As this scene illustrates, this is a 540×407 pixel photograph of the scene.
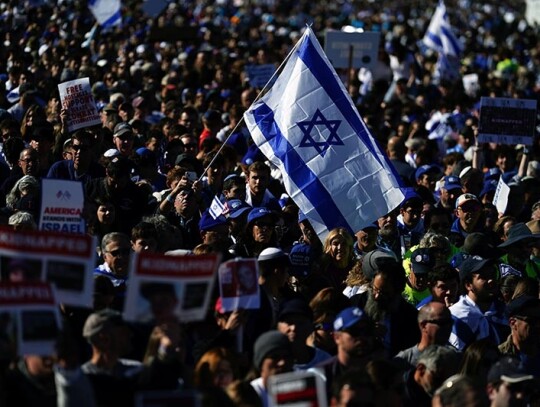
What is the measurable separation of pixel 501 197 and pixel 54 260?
23.6 feet

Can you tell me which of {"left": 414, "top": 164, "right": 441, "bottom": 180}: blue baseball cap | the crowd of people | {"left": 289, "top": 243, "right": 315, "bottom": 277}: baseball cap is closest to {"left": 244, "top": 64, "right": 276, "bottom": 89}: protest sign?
the crowd of people

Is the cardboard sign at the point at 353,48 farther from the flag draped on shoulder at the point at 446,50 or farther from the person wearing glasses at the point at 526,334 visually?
the person wearing glasses at the point at 526,334

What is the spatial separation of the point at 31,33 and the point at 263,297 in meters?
16.3

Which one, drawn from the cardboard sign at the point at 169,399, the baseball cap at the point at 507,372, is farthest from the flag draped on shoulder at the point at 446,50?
the cardboard sign at the point at 169,399

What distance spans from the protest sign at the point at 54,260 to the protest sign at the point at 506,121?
9.22 m

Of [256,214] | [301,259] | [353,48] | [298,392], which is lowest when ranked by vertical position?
[298,392]

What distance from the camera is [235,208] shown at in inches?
394

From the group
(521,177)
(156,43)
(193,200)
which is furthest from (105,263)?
(156,43)

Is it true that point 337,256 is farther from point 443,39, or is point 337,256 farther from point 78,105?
point 443,39

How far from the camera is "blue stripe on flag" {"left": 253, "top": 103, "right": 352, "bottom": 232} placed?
31.3 ft

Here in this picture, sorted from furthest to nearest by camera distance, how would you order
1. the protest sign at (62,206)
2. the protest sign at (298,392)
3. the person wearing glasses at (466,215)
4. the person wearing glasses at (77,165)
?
the person wearing glasses at (466,215)
the person wearing glasses at (77,165)
the protest sign at (62,206)
the protest sign at (298,392)

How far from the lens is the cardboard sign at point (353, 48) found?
19.4 metres

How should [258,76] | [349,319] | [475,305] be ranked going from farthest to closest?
[258,76] < [475,305] < [349,319]

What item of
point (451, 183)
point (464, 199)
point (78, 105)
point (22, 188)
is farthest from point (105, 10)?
point (22, 188)
